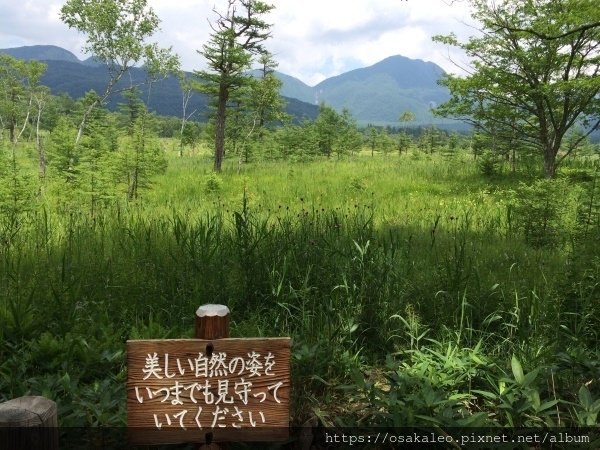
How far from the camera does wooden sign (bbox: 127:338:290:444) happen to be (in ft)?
5.60

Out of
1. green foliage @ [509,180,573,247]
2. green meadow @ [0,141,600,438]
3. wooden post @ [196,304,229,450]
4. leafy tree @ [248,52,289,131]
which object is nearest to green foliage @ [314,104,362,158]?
leafy tree @ [248,52,289,131]

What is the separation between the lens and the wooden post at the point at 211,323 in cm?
174

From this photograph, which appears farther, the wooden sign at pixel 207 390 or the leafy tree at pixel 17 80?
the leafy tree at pixel 17 80

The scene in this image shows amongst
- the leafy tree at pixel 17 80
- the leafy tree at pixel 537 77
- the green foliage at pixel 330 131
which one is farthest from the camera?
the green foliage at pixel 330 131

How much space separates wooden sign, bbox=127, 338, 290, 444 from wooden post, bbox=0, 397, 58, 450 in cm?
30

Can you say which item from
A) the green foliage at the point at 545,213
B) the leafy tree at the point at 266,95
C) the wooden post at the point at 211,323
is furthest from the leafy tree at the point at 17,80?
the wooden post at the point at 211,323

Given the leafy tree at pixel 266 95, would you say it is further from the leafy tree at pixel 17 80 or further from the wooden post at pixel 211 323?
the wooden post at pixel 211 323

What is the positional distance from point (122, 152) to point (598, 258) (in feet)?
30.5

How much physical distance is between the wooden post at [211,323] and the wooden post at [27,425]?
0.56 meters

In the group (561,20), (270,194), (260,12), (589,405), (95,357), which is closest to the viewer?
(589,405)

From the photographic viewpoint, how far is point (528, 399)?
7.33 feet

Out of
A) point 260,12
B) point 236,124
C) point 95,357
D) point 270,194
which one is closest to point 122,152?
point 270,194

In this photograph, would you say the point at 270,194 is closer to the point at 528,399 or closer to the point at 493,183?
the point at 493,183

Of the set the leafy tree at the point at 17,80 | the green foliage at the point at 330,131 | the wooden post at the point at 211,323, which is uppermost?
the leafy tree at the point at 17,80
